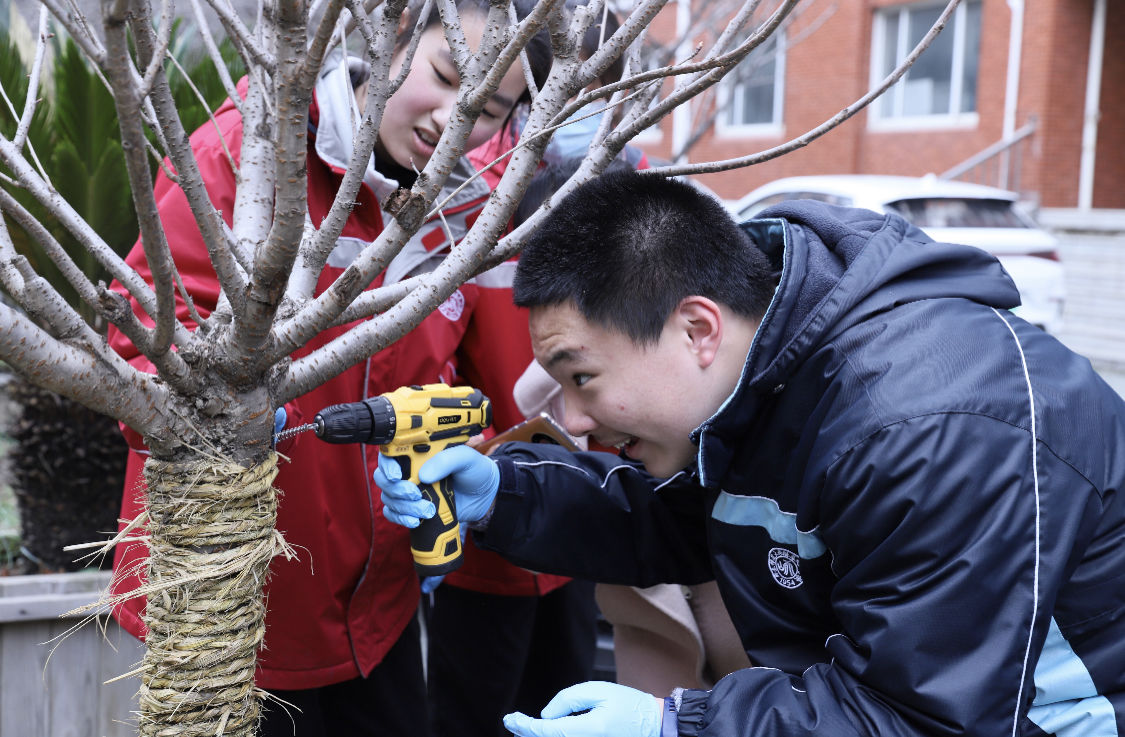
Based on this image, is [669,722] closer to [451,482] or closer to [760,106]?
[451,482]

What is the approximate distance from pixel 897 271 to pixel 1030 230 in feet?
26.1

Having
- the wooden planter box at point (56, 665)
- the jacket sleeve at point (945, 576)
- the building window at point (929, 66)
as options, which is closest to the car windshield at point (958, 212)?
the building window at point (929, 66)

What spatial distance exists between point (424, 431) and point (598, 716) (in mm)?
605

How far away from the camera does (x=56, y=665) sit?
2.51m

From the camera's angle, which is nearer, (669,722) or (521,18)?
(669,722)

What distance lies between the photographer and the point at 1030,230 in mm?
8570

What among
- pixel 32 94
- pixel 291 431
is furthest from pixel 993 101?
pixel 32 94

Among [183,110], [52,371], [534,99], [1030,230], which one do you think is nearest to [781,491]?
[534,99]

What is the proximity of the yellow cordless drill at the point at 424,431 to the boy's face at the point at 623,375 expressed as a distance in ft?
0.75

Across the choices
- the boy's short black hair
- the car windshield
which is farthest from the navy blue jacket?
the car windshield

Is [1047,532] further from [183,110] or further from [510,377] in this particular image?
[183,110]

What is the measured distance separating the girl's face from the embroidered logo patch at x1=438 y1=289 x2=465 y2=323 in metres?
0.35

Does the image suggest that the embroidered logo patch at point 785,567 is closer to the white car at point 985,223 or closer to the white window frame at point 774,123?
the white car at point 985,223

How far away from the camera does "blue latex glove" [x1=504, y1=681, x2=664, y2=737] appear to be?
1502mm
